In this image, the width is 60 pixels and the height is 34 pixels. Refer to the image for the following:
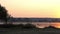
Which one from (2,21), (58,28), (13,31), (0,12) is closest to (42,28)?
(58,28)

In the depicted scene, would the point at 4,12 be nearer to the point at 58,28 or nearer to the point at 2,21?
the point at 2,21

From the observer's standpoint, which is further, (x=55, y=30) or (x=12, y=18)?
(x=12, y=18)

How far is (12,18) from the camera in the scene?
6.47 metres

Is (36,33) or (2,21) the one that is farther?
(2,21)

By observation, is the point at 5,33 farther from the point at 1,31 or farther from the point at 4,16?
the point at 4,16

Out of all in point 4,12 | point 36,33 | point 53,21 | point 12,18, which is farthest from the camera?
point 4,12

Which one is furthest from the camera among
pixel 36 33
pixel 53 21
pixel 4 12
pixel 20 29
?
pixel 4 12

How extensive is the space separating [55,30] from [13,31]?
109 centimetres

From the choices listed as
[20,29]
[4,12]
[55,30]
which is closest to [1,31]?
[20,29]

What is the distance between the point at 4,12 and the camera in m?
7.10

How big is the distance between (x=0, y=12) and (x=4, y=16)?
254 mm

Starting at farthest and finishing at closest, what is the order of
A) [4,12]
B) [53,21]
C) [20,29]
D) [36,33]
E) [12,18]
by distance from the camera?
[4,12] < [12,18] < [53,21] < [20,29] < [36,33]

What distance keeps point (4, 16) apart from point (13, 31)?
4.77 feet

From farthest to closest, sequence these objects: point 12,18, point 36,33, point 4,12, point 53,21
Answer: point 4,12 < point 12,18 < point 53,21 < point 36,33
